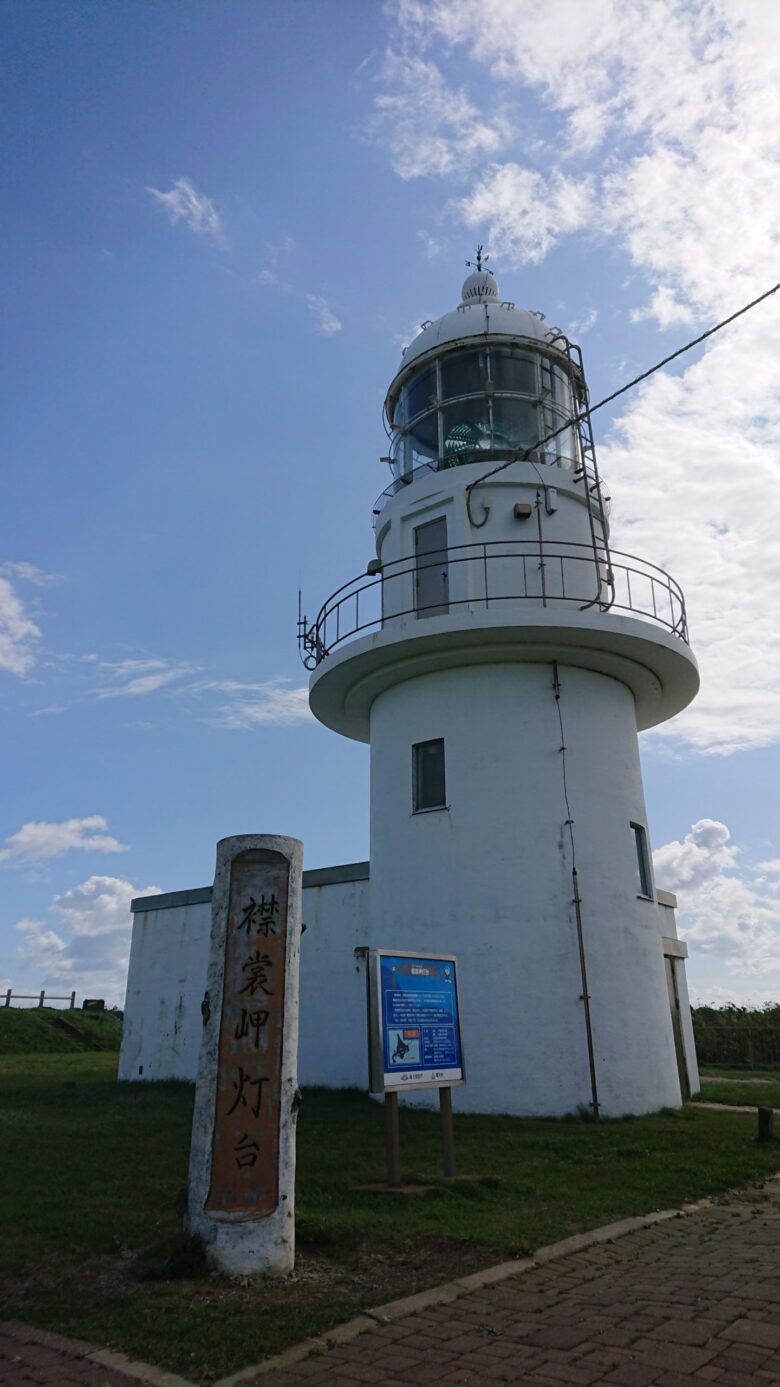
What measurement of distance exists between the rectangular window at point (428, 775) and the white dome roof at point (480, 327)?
706 centimetres

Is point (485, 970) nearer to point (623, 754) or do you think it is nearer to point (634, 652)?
point (623, 754)

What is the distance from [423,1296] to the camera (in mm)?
5590

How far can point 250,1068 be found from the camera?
22.1 feet

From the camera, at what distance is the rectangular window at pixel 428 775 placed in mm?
15266

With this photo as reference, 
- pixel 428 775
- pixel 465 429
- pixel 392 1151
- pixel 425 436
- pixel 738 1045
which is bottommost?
pixel 392 1151

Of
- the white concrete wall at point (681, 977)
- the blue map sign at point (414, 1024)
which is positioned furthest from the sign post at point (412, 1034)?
the white concrete wall at point (681, 977)

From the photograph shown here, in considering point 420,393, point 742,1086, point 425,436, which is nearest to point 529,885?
point 425,436

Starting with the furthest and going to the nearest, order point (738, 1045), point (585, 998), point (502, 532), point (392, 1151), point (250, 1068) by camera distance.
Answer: point (738, 1045), point (502, 532), point (585, 998), point (392, 1151), point (250, 1068)

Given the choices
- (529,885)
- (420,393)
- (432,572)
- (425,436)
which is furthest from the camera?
(420,393)

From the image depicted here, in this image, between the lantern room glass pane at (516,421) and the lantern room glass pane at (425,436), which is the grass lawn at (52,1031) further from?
the lantern room glass pane at (516,421)

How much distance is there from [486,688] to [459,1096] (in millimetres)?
5912

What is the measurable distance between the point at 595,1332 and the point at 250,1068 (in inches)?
108

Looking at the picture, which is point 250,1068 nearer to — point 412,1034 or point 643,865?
point 412,1034

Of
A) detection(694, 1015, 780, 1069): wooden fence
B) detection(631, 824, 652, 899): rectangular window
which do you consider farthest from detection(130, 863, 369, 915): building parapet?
detection(694, 1015, 780, 1069): wooden fence
